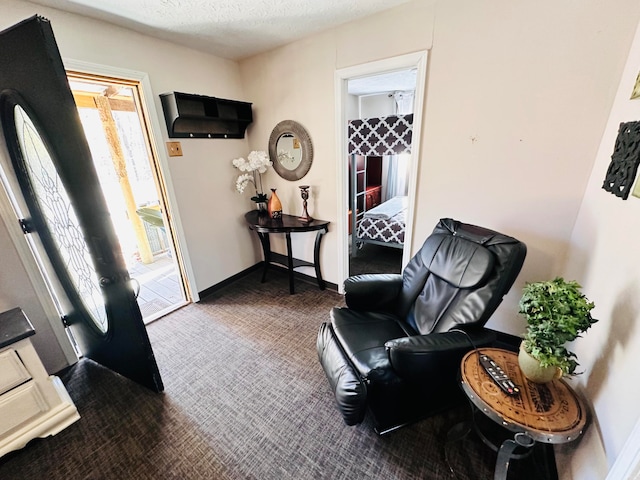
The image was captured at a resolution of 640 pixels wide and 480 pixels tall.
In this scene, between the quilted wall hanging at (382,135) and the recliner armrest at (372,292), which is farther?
the quilted wall hanging at (382,135)

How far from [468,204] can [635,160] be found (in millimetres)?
873

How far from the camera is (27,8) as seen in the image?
150cm

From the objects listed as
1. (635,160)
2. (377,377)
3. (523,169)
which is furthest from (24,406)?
(523,169)

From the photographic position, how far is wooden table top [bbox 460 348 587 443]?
2.85 ft

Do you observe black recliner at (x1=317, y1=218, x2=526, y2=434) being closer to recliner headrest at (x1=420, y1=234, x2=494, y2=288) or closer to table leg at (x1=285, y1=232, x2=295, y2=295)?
recliner headrest at (x1=420, y1=234, x2=494, y2=288)

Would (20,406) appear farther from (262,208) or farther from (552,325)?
(552,325)

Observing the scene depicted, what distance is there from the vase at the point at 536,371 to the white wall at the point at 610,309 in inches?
6.1

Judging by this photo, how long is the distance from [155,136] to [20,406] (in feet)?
6.26

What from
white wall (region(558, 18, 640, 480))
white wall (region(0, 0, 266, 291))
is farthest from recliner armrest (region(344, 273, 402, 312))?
white wall (region(0, 0, 266, 291))

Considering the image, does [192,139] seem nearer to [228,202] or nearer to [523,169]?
[228,202]

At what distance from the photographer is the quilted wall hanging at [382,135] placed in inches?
112

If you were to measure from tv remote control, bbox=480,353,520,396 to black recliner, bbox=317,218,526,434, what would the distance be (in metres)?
0.09

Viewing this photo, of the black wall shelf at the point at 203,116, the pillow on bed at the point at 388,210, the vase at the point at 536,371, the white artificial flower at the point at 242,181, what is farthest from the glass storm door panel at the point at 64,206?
the pillow on bed at the point at 388,210

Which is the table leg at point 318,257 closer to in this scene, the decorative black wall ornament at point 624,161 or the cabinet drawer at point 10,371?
the decorative black wall ornament at point 624,161
